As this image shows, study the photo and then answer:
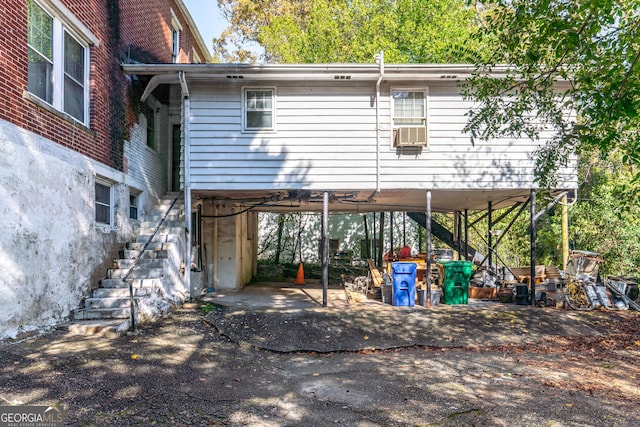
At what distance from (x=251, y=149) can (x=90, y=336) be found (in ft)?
17.3

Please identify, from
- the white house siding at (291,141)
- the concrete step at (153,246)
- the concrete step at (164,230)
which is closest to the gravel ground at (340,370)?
the concrete step at (153,246)

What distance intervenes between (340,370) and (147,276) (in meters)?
4.77

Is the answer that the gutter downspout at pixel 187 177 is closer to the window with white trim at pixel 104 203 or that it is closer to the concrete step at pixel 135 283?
the concrete step at pixel 135 283

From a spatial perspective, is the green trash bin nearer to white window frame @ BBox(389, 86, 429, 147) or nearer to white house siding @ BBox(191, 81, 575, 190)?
white house siding @ BBox(191, 81, 575, 190)

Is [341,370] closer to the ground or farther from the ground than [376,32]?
closer to the ground

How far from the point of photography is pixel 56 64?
24.4 feet

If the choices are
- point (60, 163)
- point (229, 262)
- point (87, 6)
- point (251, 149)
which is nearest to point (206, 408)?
point (60, 163)

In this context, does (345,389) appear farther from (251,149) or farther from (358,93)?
(358,93)

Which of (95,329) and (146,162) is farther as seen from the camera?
(146,162)

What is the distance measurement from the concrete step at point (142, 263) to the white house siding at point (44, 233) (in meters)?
0.28

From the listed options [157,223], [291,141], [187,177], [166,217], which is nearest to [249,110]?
[291,141]

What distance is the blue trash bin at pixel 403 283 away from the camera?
33.0 ft

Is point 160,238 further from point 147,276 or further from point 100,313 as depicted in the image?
point 100,313

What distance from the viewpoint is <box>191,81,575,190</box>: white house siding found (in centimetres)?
1031
